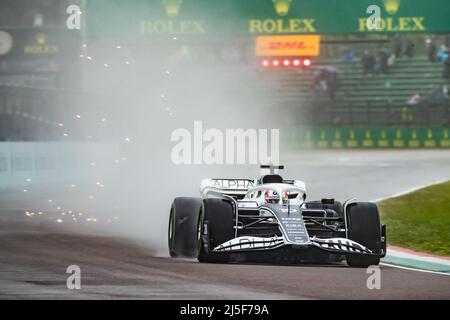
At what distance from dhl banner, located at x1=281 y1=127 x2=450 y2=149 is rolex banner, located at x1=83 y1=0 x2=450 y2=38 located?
15658mm

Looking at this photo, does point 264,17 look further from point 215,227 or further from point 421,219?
point 215,227

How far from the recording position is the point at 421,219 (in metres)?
21.7

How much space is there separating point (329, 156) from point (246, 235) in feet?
113

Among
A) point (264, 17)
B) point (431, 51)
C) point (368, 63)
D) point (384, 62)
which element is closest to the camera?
point (264, 17)

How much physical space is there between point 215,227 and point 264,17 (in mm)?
28022

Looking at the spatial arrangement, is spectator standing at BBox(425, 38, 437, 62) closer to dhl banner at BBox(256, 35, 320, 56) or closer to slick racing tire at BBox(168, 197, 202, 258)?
dhl banner at BBox(256, 35, 320, 56)

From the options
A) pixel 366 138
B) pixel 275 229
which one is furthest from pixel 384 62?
pixel 275 229

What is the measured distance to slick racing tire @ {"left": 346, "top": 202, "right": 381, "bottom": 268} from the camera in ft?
47.3

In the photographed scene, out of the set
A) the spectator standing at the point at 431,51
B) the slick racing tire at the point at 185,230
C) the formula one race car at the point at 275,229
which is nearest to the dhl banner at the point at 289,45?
the spectator standing at the point at 431,51

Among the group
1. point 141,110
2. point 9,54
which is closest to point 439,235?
point 141,110

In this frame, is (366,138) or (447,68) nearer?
(366,138)

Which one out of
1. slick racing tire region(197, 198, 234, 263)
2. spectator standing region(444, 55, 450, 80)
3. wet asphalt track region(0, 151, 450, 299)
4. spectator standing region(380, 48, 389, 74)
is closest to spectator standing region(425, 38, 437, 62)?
spectator standing region(444, 55, 450, 80)

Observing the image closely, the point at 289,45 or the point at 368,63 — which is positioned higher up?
the point at 289,45

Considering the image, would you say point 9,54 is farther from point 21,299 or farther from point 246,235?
point 21,299
